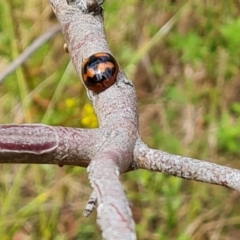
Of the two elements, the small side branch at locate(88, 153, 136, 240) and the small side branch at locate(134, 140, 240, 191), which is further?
the small side branch at locate(134, 140, 240, 191)

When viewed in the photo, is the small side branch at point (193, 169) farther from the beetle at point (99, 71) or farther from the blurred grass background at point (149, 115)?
the blurred grass background at point (149, 115)

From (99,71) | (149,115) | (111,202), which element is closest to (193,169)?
(111,202)

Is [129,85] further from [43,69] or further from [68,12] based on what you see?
[43,69]

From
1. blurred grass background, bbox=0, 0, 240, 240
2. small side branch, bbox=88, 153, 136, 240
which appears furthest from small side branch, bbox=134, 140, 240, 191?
blurred grass background, bbox=0, 0, 240, 240

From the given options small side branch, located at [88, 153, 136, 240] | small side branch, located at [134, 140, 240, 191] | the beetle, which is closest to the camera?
small side branch, located at [88, 153, 136, 240]

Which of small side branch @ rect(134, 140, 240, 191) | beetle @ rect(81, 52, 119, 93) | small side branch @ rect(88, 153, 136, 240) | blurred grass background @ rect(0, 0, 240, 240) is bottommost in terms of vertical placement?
small side branch @ rect(88, 153, 136, 240)

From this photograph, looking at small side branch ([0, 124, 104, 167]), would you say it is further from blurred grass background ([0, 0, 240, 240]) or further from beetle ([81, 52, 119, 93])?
blurred grass background ([0, 0, 240, 240])
